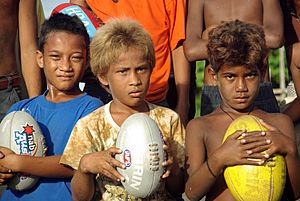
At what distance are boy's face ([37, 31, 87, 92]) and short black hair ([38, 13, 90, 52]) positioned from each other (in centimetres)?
5

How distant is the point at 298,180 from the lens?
473cm

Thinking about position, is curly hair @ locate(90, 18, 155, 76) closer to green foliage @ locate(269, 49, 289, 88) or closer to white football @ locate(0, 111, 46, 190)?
white football @ locate(0, 111, 46, 190)

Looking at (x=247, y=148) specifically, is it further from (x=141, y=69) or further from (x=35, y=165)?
(x=35, y=165)

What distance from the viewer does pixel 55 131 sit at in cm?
533

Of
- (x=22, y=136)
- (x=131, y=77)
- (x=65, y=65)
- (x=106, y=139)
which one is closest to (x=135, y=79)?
(x=131, y=77)

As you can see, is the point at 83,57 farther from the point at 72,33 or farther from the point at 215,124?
the point at 215,124

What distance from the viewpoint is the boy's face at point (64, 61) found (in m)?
5.42

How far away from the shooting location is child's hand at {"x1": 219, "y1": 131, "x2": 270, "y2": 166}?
14.6 feet

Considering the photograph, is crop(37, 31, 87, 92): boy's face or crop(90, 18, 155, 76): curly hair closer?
crop(90, 18, 155, 76): curly hair

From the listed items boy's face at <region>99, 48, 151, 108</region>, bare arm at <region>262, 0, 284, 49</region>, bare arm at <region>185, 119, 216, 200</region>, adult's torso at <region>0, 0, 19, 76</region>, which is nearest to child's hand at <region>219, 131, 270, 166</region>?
bare arm at <region>185, 119, 216, 200</region>

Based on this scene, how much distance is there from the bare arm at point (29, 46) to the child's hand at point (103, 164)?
1587 millimetres

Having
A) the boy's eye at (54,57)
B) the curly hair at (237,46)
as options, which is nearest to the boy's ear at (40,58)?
the boy's eye at (54,57)

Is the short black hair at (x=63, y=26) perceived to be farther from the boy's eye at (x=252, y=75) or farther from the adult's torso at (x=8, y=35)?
the boy's eye at (x=252, y=75)

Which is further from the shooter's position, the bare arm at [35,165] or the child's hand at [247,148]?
the bare arm at [35,165]
